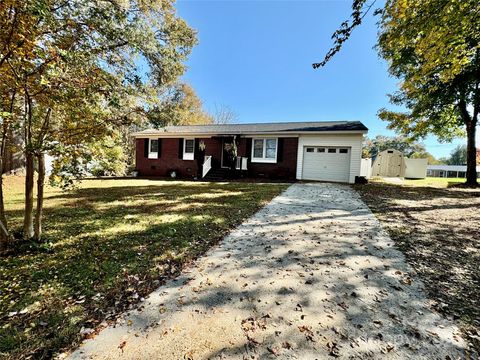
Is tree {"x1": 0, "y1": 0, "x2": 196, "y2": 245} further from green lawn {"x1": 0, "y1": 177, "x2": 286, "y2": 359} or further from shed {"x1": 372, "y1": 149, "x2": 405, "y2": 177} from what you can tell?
shed {"x1": 372, "y1": 149, "x2": 405, "y2": 177}

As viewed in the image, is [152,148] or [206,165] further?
[152,148]

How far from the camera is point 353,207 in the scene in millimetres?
6375

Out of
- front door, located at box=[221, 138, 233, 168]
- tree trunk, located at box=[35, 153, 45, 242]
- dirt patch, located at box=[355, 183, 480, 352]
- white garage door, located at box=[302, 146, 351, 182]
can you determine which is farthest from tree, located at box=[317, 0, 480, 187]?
front door, located at box=[221, 138, 233, 168]

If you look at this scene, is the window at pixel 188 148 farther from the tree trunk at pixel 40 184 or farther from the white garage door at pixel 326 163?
the tree trunk at pixel 40 184

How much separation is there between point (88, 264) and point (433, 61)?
10034 mm

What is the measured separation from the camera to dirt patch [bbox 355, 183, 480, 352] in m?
2.20

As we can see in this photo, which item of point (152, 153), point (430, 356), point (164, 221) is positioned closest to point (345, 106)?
point (152, 153)

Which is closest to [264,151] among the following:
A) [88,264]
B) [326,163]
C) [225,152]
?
[225,152]

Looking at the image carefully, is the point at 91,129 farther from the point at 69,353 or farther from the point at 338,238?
the point at 338,238

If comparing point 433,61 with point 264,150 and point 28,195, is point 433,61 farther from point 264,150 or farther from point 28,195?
point 28,195

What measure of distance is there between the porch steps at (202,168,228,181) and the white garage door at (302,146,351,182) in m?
4.90

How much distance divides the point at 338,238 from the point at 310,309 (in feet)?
7.14

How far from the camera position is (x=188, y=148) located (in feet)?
52.6

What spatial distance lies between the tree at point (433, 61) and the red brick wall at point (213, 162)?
6323 mm
